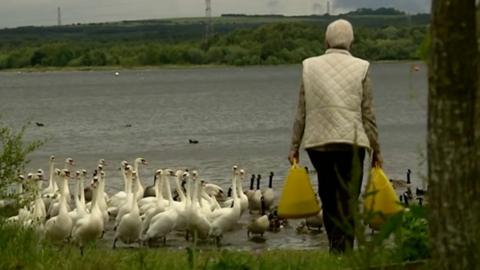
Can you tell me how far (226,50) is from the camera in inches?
5394

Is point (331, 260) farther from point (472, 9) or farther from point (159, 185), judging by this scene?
point (159, 185)

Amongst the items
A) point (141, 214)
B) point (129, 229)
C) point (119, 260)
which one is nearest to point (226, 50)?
point (141, 214)

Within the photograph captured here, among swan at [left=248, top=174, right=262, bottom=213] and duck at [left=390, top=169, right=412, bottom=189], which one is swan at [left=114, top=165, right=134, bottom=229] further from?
duck at [left=390, top=169, right=412, bottom=189]

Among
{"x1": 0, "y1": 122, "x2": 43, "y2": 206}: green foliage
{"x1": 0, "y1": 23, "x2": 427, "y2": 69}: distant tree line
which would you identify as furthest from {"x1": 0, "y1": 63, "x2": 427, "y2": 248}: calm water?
{"x1": 0, "y1": 23, "x2": 427, "y2": 69}: distant tree line

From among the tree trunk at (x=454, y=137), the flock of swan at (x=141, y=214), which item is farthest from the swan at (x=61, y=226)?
the tree trunk at (x=454, y=137)

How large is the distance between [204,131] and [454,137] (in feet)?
167

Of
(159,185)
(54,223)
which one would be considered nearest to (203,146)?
(159,185)

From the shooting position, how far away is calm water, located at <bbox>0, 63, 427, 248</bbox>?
35.2m

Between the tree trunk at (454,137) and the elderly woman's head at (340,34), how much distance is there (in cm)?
336

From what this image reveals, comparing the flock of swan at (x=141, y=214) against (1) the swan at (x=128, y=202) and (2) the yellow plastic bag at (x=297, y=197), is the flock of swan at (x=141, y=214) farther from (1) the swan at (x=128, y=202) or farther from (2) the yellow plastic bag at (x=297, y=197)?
(2) the yellow plastic bag at (x=297, y=197)

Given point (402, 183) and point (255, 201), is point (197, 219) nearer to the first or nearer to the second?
point (255, 201)

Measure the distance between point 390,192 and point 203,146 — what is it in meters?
37.4

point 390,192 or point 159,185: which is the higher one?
point 390,192

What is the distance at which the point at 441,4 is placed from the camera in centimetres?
620
